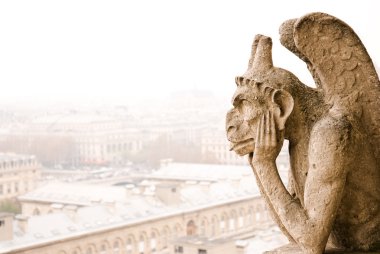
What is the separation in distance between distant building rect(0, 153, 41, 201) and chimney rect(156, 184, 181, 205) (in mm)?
4848

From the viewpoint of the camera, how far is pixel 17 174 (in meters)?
20.5

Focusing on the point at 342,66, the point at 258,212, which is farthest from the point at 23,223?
the point at 342,66

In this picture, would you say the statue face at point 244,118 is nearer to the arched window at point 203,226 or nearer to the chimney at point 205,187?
the arched window at point 203,226

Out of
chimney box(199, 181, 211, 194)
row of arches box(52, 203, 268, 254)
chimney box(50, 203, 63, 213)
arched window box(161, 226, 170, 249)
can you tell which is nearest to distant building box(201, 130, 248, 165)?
chimney box(199, 181, 211, 194)

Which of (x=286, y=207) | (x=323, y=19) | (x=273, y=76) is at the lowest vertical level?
(x=286, y=207)

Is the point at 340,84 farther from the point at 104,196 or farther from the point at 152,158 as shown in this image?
the point at 152,158

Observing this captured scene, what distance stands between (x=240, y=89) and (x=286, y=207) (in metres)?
0.27

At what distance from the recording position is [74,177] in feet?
71.8

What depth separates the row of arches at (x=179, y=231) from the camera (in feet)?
44.9

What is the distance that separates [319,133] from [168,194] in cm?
1435

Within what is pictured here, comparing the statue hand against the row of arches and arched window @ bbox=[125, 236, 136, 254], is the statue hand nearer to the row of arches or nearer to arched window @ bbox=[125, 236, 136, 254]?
the row of arches

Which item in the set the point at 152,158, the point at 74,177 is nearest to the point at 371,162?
the point at 74,177

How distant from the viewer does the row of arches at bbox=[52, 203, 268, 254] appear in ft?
44.9

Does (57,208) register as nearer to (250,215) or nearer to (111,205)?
(111,205)
